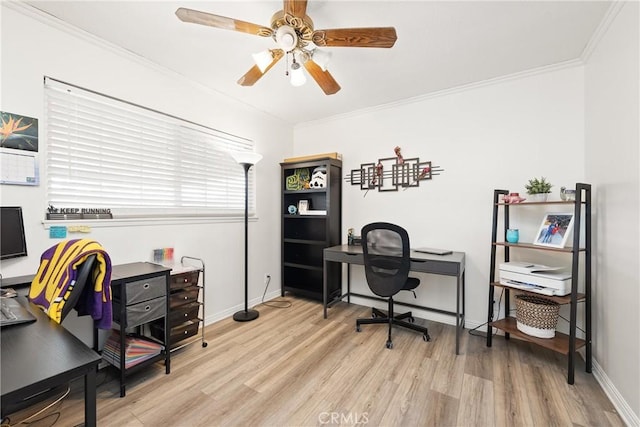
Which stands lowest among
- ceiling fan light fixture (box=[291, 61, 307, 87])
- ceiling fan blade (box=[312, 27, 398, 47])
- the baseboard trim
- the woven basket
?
Result: the baseboard trim

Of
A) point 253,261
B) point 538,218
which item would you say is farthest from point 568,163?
point 253,261

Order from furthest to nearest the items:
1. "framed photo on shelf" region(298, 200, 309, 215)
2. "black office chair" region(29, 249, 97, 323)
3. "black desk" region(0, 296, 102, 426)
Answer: "framed photo on shelf" region(298, 200, 309, 215)
"black office chair" region(29, 249, 97, 323)
"black desk" region(0, 296, 102, 426)

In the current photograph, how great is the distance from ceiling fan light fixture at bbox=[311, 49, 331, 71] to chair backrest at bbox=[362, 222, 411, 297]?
4.34ft

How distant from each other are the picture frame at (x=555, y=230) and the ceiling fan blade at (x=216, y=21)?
2.48 meters

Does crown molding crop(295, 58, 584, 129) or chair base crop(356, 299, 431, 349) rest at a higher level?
crown molding crop(295, 58, 584, 129)

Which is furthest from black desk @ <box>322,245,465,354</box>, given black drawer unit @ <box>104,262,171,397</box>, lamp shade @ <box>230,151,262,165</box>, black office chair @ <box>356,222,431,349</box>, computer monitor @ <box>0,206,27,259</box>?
computer monitor @ <box>0,206,27,259</box>

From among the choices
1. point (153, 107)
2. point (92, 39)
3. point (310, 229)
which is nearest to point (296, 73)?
point (153, 107)

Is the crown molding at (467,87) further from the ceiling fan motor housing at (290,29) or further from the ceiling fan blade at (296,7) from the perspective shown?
the ceiling fan blade at (296,7)

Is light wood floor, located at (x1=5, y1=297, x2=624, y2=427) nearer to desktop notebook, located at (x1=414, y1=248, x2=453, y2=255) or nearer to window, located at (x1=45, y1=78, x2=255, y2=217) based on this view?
desktop notebook, located at (x1=414, y1=248, x2=453, y2=255)

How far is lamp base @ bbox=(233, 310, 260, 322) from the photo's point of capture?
2.87 metres

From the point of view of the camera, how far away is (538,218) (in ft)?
7.91

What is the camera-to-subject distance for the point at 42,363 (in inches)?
30.0

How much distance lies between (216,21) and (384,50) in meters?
1.28

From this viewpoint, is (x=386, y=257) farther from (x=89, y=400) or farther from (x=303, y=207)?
(x=89, y=400)
